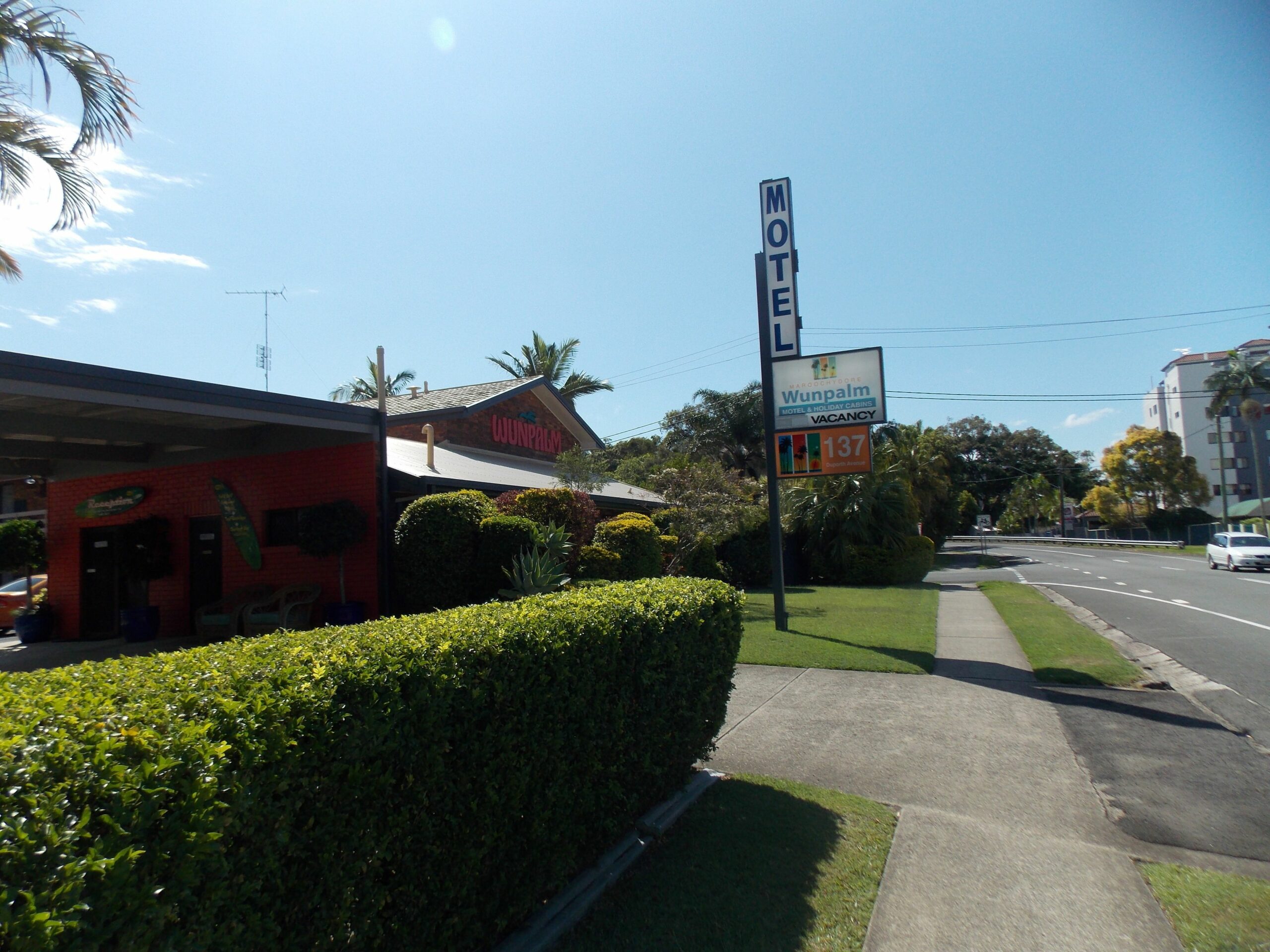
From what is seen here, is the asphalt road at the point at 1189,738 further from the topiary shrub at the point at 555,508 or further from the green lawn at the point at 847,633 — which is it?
the topiary shrub at the point at 555,508

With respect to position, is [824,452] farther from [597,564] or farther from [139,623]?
[139,623]

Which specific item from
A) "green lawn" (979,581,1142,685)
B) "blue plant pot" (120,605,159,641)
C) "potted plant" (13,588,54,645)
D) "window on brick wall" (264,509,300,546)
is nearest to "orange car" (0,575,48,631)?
"potted plant" (13,588,54,645)

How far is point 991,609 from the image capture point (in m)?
17.3

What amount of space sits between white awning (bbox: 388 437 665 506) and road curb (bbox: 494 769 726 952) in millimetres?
8647

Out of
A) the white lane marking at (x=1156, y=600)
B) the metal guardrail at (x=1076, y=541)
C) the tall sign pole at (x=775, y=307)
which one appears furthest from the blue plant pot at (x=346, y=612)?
the metal guardrail at (x=1076, y=541)

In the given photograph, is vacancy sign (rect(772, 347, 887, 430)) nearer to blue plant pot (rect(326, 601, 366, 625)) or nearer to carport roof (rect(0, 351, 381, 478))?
carport roof (rect(0, 351, 381, 478))

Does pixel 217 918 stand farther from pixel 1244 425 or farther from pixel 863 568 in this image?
pixel 1244 425

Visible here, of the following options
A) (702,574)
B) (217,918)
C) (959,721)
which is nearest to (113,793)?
(217,918)

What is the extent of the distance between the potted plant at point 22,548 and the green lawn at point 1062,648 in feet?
58.3

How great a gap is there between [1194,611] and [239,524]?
18438mm

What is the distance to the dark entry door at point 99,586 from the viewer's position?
51.0 ft

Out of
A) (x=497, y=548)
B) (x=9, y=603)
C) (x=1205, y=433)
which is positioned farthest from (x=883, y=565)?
(x=1205, y=433)

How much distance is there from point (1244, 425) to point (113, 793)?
8736cm

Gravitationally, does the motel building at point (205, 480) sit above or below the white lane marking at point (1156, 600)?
A: above
